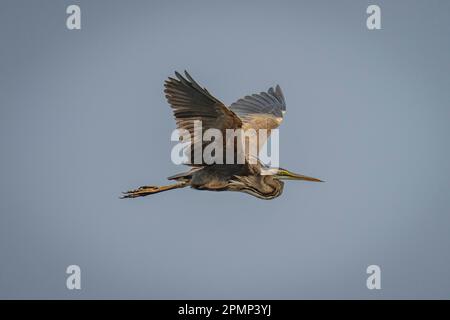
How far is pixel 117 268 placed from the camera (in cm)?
2823

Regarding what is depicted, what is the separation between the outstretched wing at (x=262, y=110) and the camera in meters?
10.5

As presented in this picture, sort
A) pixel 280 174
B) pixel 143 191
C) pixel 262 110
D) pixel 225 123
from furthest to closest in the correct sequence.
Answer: pixel 262 110, pixel 143 191, pixel 280 174, pixel 225 123

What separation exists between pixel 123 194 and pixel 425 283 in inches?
386

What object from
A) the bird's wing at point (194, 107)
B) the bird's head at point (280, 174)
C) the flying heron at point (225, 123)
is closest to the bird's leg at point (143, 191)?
the flying heron at point (225, 123)

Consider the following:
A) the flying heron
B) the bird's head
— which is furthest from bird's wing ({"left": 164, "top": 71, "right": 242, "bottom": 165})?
the bird's head

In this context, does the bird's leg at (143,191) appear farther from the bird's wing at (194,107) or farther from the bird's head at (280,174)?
the bird's wing at (194,107)

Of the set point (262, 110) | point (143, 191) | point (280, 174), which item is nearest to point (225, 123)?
point (280, 174)

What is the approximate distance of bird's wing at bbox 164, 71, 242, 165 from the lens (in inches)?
327

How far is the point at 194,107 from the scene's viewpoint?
8578 mm

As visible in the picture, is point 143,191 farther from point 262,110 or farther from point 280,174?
point 262,110

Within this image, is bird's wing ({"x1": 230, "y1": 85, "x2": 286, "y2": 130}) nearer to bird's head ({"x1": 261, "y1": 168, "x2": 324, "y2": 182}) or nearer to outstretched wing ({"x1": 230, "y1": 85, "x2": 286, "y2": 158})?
outstretched wing ({"x1": 230, "y1": 85, "x2": 286, "y2": 158})

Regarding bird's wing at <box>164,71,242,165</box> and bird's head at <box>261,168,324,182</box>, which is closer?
bird's wing at <box>164,71,242,165</box>

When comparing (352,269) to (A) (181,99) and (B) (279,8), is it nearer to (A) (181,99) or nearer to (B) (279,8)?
(A) (181,99)

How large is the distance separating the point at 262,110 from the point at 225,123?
2308mm
